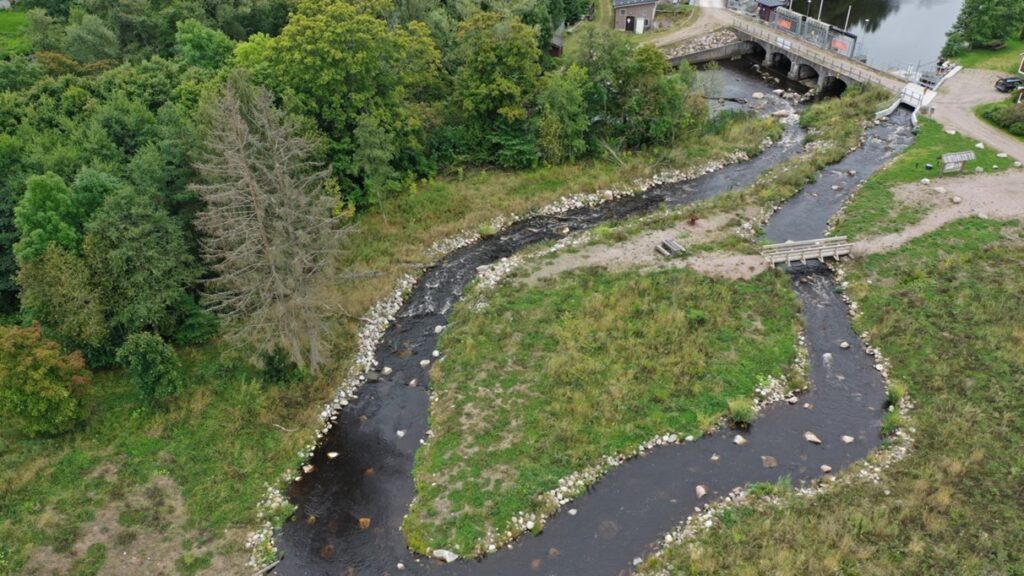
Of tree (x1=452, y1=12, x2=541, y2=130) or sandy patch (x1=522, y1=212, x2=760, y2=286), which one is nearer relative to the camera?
sandy patch (x1=522, y1=212, x2=760, y2=286)

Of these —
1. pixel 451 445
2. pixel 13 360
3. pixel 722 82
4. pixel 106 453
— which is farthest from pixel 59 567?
pixel 722 82

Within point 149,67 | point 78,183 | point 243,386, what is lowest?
point 243,386

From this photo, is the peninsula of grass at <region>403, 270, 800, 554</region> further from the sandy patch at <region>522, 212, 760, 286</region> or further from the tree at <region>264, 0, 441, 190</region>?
the tree at <region>264, 0, 441, 190</region>

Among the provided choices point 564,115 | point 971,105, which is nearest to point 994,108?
point 971,105

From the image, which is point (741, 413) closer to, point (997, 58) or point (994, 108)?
point (994, 108)

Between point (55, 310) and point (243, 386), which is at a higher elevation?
point (55, 310)

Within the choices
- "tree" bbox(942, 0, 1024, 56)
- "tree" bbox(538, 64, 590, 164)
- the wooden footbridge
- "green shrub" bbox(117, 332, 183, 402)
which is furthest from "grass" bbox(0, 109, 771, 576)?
"tree" bbox(942, 0, 1024, 56)

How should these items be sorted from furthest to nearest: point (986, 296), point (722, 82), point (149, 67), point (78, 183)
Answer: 1. point (722, 82)
2. point (149, 67)
3. point (986, 296)
4. point (78, 183)

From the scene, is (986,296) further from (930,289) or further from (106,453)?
(106,453)
